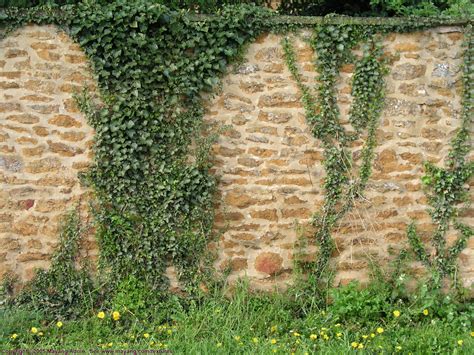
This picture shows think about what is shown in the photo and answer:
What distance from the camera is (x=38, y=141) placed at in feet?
17.5

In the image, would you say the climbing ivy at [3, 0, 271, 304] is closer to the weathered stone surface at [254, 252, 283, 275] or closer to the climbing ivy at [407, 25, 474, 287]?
the weathered stone surface at [254, 252, 283, 275]

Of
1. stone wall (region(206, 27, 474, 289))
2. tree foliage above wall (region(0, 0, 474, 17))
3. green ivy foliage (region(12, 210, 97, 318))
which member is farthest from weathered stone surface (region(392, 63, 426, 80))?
green ivy foliage (region(12, 210, 97, 318))

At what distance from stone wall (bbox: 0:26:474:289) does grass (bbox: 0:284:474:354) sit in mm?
333

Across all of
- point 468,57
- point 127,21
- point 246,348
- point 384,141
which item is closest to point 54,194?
point 127,21

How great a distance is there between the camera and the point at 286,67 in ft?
18.3

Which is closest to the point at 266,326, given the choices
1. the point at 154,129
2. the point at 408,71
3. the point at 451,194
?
the point at 154,129

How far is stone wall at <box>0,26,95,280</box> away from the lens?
5277 millimetres

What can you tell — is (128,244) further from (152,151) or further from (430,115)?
(430,115)

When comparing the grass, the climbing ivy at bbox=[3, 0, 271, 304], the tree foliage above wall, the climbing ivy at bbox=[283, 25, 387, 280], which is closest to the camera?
the grass

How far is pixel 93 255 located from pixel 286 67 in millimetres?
2401

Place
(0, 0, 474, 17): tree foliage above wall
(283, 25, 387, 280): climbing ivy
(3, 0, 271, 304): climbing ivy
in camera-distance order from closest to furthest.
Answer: (3, 0, 271, 304): climbing ivy → (283, 25, 387, 280): climbing ivy → (0, 0, 474, 17): tree foliage above wall

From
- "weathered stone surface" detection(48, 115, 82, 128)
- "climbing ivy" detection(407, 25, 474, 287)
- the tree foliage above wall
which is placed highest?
the tree foliage above wall

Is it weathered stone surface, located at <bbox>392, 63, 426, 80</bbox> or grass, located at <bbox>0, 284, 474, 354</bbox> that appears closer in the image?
grass, located at <bbox>0, 284, 474, 354</bbox>

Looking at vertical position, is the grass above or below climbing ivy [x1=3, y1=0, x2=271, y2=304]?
→ below
